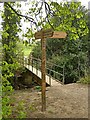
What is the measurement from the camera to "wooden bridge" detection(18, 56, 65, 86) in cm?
590

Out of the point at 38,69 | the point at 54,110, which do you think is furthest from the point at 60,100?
the point at 38,69

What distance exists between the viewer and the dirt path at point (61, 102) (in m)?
3.42

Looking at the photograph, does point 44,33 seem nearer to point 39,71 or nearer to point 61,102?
point 61,102

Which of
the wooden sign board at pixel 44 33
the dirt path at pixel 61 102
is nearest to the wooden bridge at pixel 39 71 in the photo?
the dirt path at pixel 61 102

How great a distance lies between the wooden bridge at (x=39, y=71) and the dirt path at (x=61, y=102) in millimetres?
567

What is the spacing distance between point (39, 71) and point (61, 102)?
9.47ft

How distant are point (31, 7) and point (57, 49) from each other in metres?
4.87

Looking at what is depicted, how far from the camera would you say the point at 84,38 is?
7.07 metres

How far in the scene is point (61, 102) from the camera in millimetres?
4008

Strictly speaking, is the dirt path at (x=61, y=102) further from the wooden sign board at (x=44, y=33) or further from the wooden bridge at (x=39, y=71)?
the wooden sign board at (x=44, y=33)

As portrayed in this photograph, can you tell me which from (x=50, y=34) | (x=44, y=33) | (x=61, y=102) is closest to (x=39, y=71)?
(x=61, y=102)

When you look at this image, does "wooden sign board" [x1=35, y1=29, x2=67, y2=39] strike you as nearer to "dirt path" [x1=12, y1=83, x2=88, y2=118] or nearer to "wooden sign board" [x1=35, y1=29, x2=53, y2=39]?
"wooden sign board" [x1=35, y1=29, x2=53, y2=39]

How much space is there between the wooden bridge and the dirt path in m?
0.57

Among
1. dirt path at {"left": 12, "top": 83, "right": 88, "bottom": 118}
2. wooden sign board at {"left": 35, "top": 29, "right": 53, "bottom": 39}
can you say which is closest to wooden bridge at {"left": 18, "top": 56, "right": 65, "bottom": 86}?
dirt path at {"left": 12, "top": 83, "right": 88, "bottom": 118}
